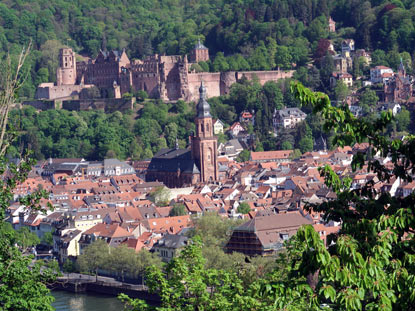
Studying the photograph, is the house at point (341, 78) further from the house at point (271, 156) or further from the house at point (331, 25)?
the house at point (331, 25)

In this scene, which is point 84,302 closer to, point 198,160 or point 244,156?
point 198,160

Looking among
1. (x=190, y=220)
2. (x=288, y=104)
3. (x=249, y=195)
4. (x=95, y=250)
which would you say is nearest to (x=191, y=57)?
(x=288, y=104)

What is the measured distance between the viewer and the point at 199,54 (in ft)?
330

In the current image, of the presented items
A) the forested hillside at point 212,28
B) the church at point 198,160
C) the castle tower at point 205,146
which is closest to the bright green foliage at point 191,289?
the church at point 198,160

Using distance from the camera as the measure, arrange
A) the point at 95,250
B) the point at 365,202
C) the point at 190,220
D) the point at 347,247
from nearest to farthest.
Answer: the point at 347,247 < the point at 365,202 < the point at 95,250 < the point at 190,220

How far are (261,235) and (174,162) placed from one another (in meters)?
31.0

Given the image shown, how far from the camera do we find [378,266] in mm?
8852

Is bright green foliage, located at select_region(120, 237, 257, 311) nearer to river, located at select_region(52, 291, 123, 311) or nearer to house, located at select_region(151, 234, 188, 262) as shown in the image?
river, located at select_region(52, 291, 123, 311)

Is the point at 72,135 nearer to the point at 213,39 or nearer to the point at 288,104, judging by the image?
the point at 288,104

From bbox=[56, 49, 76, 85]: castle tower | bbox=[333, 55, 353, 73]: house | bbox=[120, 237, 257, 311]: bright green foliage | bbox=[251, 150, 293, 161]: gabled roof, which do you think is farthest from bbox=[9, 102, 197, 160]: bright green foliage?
bbox=[120, 237, 257, 311]: bright green foliage

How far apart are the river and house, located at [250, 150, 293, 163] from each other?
36.0 meters

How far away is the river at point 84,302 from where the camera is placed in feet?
134

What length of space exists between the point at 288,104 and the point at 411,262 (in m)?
81.9

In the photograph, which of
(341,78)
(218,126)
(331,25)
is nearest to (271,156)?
(218,126)
